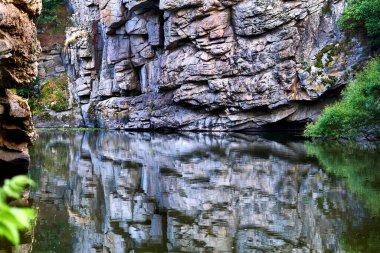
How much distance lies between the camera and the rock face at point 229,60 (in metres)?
48.3

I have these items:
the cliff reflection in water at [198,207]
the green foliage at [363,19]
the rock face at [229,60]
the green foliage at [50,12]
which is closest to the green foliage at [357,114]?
the green foliage at [363,19]

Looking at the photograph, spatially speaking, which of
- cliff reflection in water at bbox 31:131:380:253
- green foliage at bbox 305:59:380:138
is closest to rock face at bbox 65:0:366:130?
green foliage at bbox 305:59:380:138

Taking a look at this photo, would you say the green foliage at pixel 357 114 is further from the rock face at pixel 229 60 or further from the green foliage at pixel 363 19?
the rock face at pixel 229 60

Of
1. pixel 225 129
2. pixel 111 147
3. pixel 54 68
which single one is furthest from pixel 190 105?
pixel 54 68

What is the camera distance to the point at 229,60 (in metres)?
50.3

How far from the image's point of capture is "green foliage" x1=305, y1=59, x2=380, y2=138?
103 ft

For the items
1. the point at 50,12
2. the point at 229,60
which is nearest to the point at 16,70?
the point at 229,60

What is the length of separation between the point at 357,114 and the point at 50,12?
2080 inches

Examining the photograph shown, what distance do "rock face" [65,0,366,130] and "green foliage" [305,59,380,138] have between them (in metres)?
12.6

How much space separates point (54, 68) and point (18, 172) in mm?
51691

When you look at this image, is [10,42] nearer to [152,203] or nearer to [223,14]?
[152,203]

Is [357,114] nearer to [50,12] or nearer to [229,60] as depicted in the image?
[229,60]

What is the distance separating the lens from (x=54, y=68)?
69.6 meters

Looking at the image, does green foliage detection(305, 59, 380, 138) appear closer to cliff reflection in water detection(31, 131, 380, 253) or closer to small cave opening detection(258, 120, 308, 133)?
cliff reflection in water detection(31, 131, 380, 253)
